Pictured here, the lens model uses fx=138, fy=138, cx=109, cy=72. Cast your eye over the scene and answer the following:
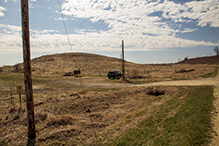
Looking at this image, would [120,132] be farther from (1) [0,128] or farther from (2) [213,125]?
(1) [0,128]

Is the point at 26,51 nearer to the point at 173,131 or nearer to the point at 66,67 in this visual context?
the point at 173,131

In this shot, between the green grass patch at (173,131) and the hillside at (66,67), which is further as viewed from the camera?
the hillside at (66,67)

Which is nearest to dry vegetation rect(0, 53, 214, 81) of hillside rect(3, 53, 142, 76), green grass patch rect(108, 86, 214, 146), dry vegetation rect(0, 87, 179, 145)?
hillside rect(3, 53, 142, 76)

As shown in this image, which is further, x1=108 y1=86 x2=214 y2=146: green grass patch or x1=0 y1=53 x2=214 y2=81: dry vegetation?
x1=0 y1=53 x2=214 y2=81: dry vegetation

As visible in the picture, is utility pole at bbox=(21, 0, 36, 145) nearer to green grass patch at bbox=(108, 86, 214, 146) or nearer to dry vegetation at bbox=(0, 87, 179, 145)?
dry vegetation at bbox=(0, 87, 179, 145)

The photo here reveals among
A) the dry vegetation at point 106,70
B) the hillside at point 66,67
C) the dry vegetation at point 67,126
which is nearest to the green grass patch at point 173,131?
the dry vegetation at point 67,126

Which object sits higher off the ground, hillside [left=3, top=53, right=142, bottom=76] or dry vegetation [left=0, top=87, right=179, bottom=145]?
hillside [left=3, top=53, right=142, bottom=76]

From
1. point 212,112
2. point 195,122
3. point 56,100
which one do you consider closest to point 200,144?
point 195,122

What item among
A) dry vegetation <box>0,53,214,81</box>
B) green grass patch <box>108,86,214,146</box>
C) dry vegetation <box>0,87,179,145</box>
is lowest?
dry vegetation <box>0,87,179,145</box>

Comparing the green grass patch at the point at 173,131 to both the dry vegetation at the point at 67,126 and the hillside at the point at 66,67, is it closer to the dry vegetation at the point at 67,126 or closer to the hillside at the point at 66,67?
the dry vegetation at the point at 67,126

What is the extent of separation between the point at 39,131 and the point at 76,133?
5.92ft

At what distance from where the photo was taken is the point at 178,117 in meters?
A: 6.79

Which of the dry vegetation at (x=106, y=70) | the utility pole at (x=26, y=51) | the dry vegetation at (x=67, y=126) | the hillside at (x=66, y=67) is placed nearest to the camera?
the utility pole at (x=26, y=51)

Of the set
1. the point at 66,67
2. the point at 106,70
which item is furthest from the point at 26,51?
the point at 66,67
